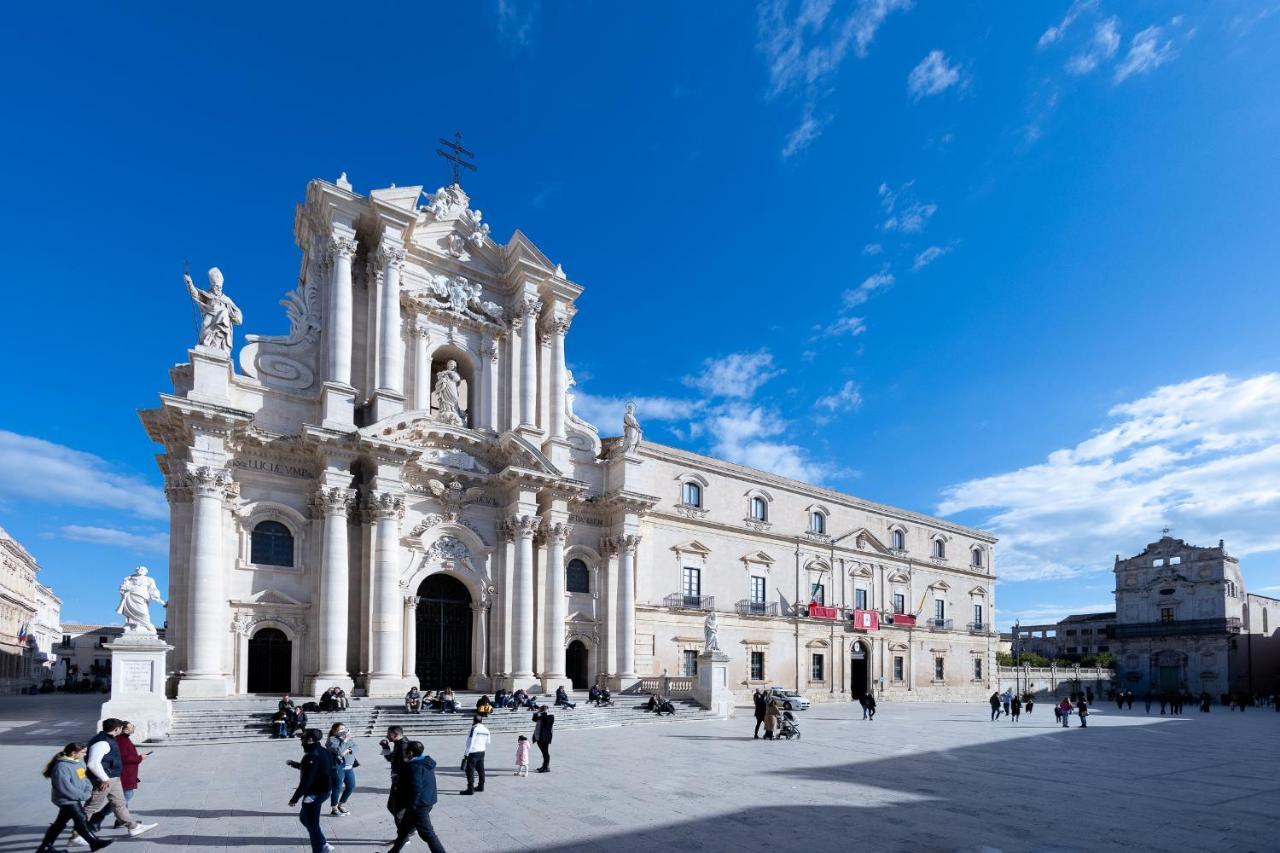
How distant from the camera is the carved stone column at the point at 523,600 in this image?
30203 millimetres

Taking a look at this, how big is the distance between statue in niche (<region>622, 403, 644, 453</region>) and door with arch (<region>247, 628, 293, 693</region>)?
49.3 feet

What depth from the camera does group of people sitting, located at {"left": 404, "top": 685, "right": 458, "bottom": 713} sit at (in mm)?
24031

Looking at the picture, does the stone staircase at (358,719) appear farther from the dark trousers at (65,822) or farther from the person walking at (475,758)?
the dark trousers at (65,822)

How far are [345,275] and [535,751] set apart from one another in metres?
18.3

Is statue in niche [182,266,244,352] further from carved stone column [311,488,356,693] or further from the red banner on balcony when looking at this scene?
the red banner on balcony

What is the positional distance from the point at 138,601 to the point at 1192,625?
70.9 m

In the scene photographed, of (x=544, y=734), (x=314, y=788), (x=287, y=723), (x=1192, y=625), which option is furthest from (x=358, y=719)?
(x=1192, y=625)

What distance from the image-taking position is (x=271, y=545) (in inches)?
1056

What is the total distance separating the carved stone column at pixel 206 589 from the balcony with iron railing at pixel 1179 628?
67562 millimetres

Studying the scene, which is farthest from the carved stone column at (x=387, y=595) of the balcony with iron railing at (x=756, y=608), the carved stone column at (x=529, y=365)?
the balcony with iron railing at (x=756, y=608)

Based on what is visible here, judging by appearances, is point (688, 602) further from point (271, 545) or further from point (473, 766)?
point (473, 766)

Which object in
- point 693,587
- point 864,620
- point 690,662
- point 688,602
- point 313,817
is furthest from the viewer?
point 864,620

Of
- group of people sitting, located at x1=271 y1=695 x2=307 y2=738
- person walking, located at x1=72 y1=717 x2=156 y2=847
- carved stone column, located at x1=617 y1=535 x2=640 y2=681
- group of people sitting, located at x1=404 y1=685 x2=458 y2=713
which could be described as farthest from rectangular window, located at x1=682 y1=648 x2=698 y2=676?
person walking, located at x1=72 y1=717 x2=156 y2=847

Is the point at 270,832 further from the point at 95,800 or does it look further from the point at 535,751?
the point at 535,751
